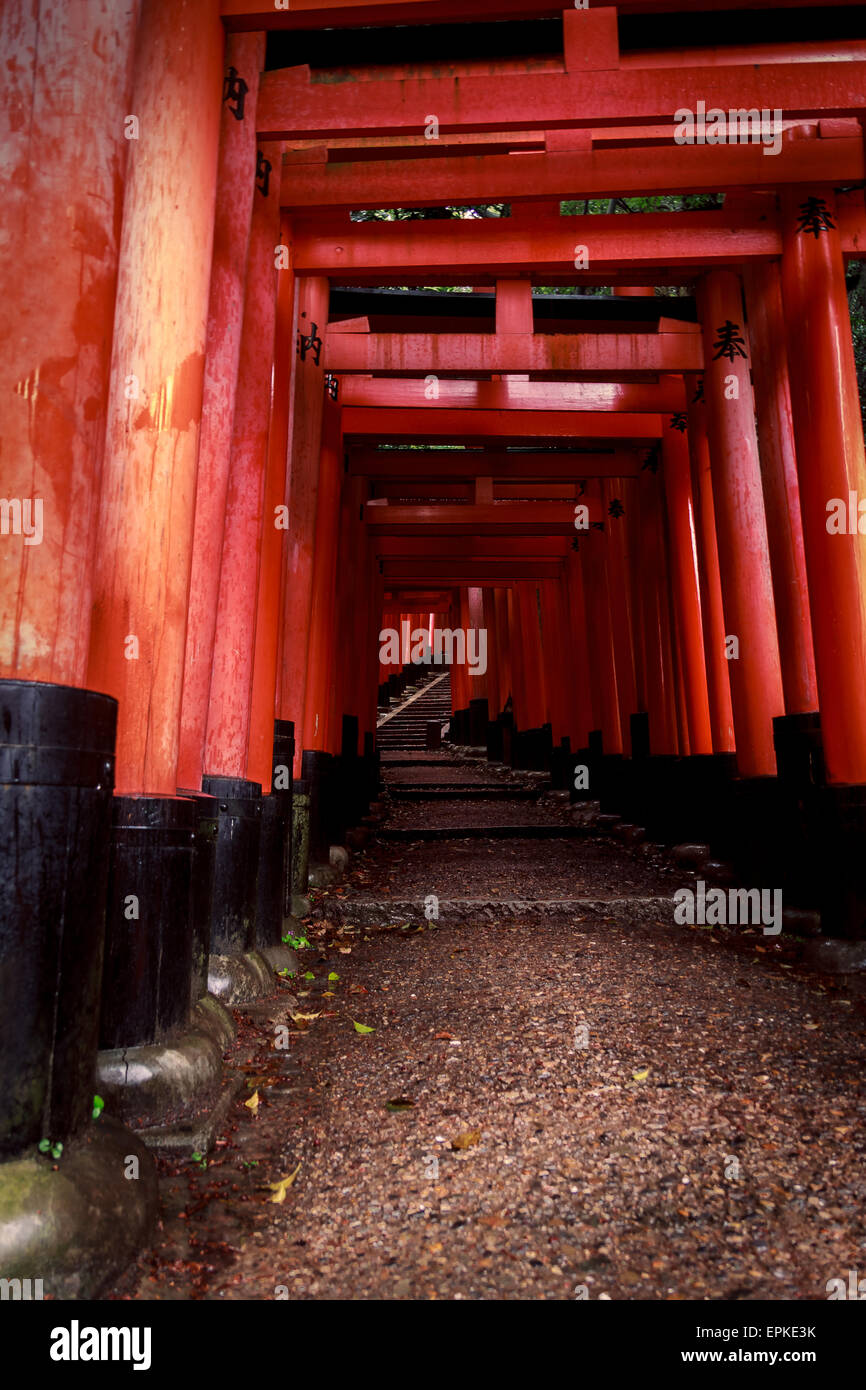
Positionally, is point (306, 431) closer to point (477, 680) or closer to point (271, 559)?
point (271, 559)

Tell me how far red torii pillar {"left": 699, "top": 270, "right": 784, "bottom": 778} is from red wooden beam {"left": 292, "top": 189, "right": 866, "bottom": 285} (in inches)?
38.1

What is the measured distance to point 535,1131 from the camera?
2736 mm

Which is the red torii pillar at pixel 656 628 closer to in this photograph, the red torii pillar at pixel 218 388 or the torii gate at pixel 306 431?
the torii gate at pixel 306 431

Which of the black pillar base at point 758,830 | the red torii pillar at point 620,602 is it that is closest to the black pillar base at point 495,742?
the red torii pillar at point 620,602

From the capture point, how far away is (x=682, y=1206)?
230cm

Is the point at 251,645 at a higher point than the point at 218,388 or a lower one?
lower

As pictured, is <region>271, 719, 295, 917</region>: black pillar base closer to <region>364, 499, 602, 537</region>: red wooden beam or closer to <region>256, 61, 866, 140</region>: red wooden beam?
<region>256, 61, 866, 140</region>: red wooden beam

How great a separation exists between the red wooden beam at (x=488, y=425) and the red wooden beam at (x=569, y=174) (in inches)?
116

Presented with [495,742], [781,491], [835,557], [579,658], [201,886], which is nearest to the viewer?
[201,886]

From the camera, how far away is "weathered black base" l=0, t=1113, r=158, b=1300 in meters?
1.72

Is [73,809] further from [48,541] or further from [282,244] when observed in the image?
[282,244]

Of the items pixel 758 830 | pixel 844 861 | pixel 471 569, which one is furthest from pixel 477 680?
pixel 844 861

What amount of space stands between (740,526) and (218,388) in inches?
154
